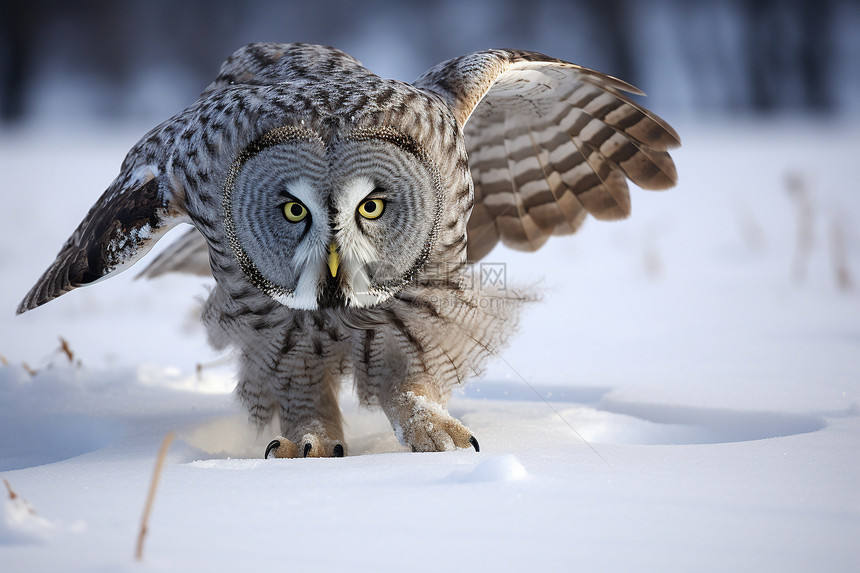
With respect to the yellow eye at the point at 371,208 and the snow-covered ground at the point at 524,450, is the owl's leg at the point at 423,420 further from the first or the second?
the yellow eye at the point at 371,208

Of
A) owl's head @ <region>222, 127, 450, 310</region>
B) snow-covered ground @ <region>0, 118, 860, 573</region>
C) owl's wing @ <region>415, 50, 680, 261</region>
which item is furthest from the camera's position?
owl's wing @ <region>415, 50, 680, 261</region>

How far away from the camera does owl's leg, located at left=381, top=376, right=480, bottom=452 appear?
1863 millimetres

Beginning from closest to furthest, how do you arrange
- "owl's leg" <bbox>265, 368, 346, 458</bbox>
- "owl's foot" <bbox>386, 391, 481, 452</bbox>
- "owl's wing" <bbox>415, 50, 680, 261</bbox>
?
"owl's foot" <bbox>386, 391, 481, 452</bbox>, "owl's leg" <bbox>265, 368, 346, 458</bbox>, "owl's wing" <bbox>415, 50, 680, 261</bbox>

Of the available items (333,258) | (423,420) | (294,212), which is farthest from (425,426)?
(294,212)

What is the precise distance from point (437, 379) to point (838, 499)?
Result: 1140 mm

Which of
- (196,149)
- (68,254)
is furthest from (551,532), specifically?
(68,254)

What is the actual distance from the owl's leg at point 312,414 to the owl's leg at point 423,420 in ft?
0.59

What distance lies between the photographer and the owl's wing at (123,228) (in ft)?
6.39

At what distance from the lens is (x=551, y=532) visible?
40.9 inches

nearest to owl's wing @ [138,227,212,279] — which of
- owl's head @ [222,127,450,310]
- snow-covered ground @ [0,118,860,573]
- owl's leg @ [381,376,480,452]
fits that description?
snow-covered ground @ [0,118,860,573]

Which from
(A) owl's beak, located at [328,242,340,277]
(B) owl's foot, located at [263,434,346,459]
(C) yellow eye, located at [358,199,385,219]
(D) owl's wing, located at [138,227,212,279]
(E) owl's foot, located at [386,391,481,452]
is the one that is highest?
(C) yellow eye, located at [358,199,385,219]

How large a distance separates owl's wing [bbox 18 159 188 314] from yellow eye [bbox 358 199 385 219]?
0.55m

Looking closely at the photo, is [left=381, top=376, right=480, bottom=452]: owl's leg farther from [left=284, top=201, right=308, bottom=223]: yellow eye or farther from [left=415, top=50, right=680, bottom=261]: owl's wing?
[left=415, top=50, right=680, bottom=261]: owl's wing

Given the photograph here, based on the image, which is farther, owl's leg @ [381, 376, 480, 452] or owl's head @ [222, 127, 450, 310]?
owl's leg @ [381, 376, 480, 452]
